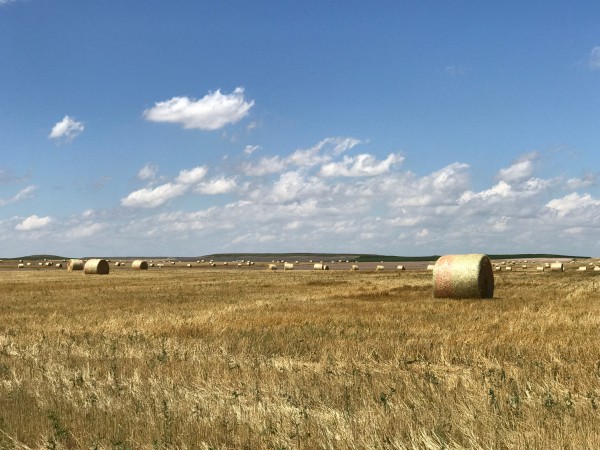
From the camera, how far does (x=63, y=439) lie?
6.42 metres

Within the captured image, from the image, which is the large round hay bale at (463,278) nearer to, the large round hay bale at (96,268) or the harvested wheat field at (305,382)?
the harvested wheat field at (305,382)

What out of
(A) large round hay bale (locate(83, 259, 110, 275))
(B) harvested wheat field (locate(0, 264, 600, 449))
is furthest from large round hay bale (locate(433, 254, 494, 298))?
(A) large round hay bale (locate(83, 259, 110, 275))

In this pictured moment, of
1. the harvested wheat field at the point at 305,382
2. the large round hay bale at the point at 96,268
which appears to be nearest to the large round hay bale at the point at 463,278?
the harvested wheat field at the point at 305,382

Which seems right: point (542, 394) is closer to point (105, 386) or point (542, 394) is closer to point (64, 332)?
point (105, 386)

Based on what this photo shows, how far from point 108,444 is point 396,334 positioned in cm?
907

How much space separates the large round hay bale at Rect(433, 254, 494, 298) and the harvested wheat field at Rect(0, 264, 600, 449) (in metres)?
7.54

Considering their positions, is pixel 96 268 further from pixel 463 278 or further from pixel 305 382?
pixel 305 382

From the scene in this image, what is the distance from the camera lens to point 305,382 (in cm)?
898

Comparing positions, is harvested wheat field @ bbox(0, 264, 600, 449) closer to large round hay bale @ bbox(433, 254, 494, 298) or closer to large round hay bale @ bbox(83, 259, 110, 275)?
large round hay bale @ bbox(433, 254, 494, 298)

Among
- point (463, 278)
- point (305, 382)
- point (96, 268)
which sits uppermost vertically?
point (96, 268)

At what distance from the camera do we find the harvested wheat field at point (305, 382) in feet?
20.7

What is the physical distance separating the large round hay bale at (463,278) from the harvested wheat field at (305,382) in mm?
7544

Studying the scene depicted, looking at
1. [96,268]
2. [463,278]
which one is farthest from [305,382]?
[96,268]

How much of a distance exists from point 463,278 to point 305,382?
1856 centimetres
